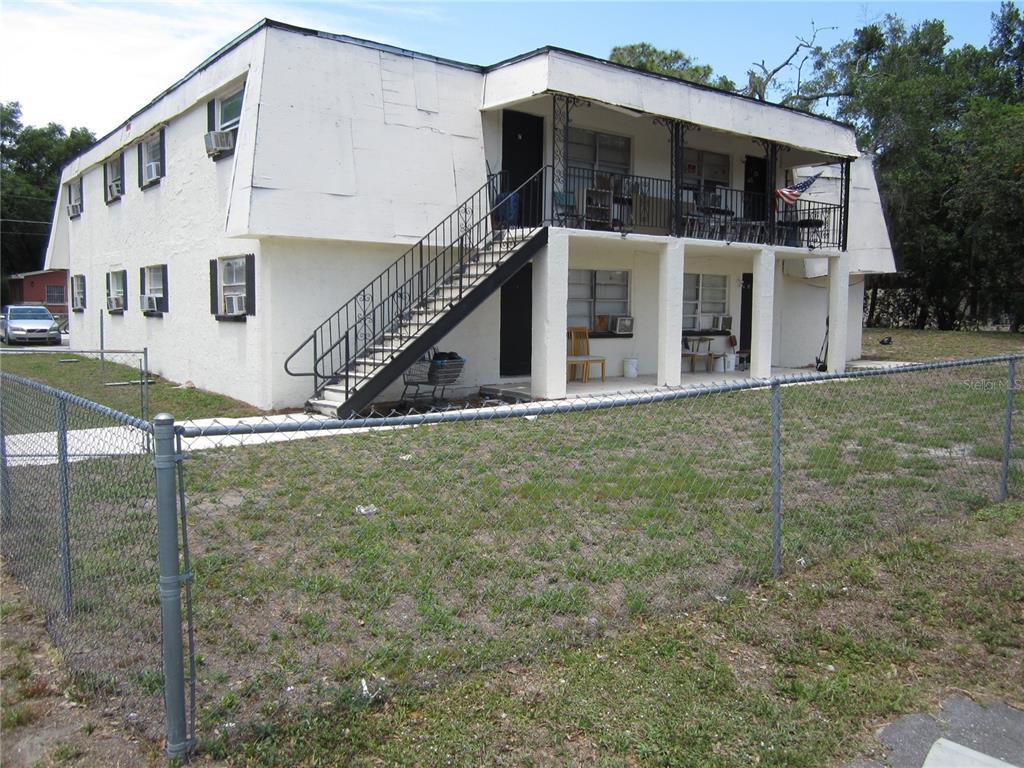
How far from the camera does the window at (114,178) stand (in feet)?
59.2

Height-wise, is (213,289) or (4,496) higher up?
(213,289)

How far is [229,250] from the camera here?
1271 centimetres

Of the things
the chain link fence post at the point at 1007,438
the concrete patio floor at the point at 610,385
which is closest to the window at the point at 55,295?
the concrete patio floor at the point at 610,385

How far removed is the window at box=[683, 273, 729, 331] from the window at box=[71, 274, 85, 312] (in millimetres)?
16227

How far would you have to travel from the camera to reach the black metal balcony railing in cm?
1347

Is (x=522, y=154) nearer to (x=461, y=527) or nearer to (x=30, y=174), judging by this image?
(x=461, y=527)

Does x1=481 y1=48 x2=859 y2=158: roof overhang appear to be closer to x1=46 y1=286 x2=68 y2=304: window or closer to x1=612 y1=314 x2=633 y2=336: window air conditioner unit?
x1=612 y1=314 x2=633 y2=336: window air conditioner unit

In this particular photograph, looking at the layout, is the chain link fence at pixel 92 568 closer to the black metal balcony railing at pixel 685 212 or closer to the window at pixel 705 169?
the black metal balcony railing at pixel 685 212

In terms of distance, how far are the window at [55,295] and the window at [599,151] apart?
3689cm

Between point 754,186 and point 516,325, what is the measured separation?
25.3ft

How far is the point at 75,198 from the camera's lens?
2202 centimetres

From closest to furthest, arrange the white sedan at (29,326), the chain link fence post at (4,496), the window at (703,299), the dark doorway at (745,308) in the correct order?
the chain link fence post at (4,496), the window at (703,299), the dark doorway at (745,308), the white sedan at (29,326)

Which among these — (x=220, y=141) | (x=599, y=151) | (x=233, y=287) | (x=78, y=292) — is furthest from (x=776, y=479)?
(x=78, y=292)

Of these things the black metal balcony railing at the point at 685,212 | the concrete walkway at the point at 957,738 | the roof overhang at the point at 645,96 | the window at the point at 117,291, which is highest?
the roof overhang at the point at 645,96
